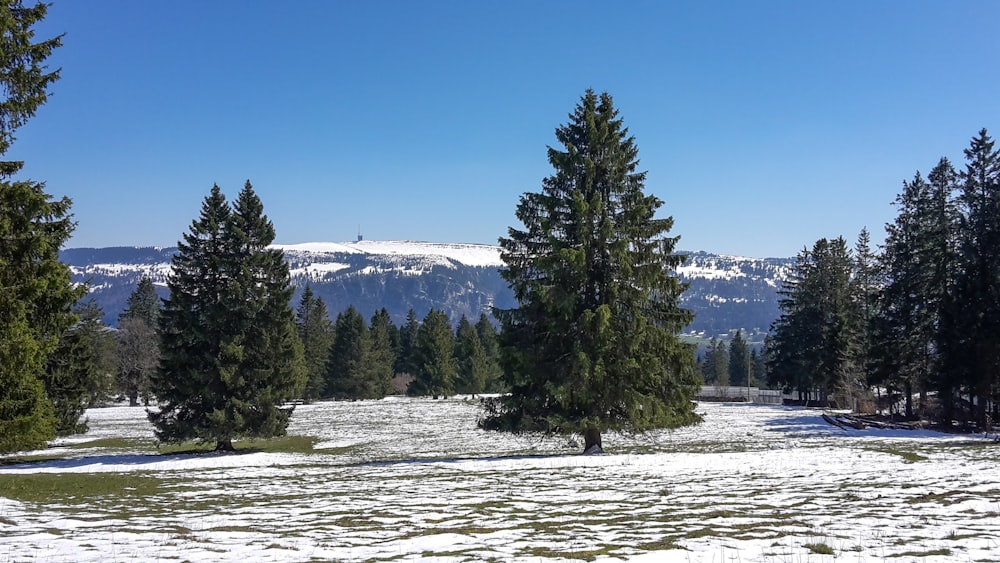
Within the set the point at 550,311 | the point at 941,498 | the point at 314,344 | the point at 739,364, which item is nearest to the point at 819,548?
the point at 941,498

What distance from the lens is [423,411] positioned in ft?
207

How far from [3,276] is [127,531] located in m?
7.30

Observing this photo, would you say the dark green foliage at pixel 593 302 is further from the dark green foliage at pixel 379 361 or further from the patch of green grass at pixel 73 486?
the dark green foliage at pixel 379 361

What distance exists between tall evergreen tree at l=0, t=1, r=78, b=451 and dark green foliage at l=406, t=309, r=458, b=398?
7116cm

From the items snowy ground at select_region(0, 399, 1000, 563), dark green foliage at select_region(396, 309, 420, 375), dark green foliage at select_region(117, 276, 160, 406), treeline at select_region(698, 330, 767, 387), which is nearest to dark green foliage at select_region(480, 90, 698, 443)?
snowy ground at select_region(0, 399, 1000, 563)

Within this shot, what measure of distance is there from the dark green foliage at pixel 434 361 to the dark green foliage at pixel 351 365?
6202 mm

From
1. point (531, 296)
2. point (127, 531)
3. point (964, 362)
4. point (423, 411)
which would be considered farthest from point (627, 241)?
point (423, 411)

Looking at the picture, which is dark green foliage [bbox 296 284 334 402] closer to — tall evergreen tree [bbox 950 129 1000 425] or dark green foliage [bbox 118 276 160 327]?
dark green foliage [bbox 118 276 160 327]

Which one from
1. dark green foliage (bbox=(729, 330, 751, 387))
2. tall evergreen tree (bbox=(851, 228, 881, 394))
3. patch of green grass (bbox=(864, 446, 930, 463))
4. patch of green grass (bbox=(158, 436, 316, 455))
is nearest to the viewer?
patch of green grass (bbox=(864, 446, 930, 463))

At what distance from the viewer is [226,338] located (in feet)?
103

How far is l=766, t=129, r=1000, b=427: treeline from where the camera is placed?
33.6 meters

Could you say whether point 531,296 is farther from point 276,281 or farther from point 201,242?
point 201,242

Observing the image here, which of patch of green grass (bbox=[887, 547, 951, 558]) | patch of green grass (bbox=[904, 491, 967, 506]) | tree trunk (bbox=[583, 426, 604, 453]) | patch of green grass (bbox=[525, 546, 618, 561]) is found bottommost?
tree trunk (bbox=[583, 426, 604, 453])

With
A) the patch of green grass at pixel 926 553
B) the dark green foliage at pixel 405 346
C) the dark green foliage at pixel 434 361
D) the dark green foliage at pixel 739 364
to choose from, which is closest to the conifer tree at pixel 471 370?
the dark green foliage at pixel 434 361
